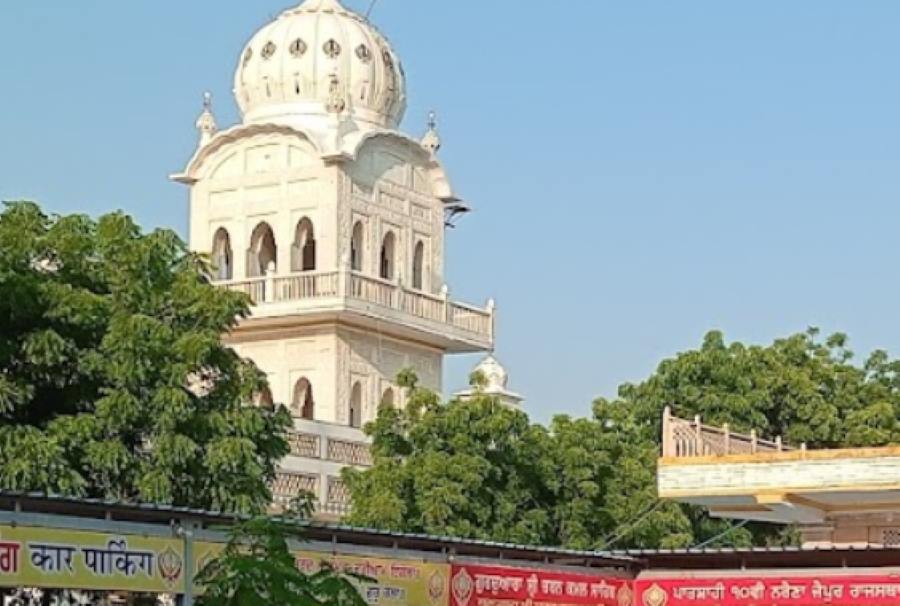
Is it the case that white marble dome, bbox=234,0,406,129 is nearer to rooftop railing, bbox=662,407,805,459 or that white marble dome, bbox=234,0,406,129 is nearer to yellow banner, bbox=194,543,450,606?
rooftop railing, bbox=662,407,805,459

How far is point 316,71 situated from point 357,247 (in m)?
3.30

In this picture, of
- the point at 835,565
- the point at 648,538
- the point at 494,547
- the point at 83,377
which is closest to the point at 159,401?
the point at 83,377

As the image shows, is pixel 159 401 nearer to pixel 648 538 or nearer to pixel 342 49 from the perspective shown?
pixel 648 538

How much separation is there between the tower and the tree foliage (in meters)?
3.54

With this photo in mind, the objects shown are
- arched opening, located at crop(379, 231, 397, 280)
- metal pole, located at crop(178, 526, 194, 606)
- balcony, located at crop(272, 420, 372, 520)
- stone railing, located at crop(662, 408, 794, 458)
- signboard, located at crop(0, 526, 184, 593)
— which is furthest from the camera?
arched opening, located at crop(379, 231, 397, 280)

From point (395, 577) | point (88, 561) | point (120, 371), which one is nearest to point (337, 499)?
point (120, 371)

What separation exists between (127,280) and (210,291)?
3.66 ft

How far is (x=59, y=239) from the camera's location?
25.0 metres

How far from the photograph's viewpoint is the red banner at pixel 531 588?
72.2 feet

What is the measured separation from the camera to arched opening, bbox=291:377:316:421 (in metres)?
35.7

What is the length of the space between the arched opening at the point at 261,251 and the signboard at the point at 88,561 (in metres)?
18.5

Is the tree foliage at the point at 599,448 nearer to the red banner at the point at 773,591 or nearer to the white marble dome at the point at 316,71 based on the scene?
the red banner at the point at 773,591

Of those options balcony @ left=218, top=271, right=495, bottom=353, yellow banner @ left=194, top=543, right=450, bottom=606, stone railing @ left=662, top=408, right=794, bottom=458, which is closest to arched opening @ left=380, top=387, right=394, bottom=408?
balcony @ left=218, top=271, right=495, bottom=353

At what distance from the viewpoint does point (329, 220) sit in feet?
117
